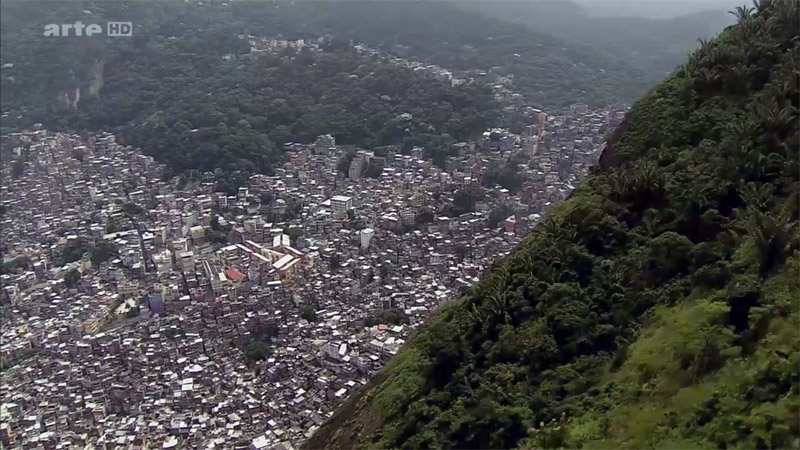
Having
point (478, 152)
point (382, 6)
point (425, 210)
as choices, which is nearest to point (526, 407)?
point (425, 210)

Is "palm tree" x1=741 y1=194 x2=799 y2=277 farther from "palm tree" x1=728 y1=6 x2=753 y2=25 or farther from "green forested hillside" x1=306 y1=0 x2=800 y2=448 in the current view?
"palm tree" x1=728 y1=6 x2=753 y2=25

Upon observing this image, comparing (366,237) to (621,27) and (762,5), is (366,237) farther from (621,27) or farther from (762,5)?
(621,27)

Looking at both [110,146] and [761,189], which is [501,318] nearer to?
[761,189]

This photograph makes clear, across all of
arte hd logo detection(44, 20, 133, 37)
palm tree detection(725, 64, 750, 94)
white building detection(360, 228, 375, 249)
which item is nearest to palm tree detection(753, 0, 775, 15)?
palm tree detection(725, 64, 750, 94)

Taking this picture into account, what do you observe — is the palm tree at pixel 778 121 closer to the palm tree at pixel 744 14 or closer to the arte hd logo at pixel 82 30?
the palm tree at pixel 744 14

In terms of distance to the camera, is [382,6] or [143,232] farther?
[382,6]
